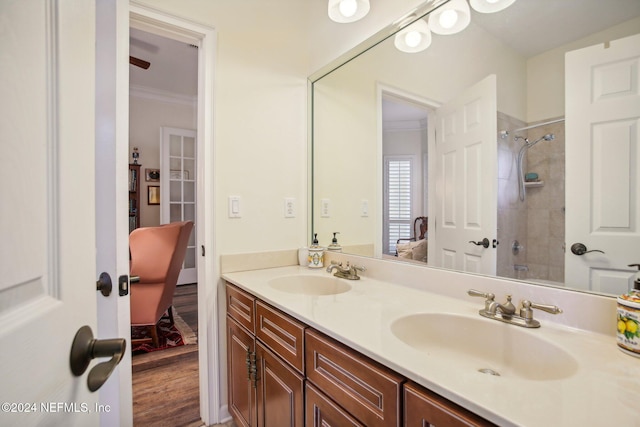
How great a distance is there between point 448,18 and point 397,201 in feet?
2.70

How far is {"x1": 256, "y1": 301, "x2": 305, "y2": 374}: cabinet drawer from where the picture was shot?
3.29 ft

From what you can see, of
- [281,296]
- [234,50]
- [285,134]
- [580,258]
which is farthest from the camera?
[285,134]

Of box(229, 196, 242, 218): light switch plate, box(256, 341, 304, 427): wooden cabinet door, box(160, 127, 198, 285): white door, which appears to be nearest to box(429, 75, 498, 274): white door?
box(256, 341, 304, 427): wooden cabinet door

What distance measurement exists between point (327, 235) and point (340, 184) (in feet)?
1.13

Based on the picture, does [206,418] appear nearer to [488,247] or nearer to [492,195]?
[488,247]

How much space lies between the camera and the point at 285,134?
1876 mm

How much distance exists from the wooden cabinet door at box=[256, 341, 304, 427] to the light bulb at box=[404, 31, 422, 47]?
150 centimetres

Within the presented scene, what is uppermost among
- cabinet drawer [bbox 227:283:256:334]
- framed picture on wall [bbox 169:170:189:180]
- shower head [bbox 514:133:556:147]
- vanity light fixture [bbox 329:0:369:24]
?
vanity light fixture [bbox 329:0:369:24]

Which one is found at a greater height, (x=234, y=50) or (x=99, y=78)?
(x=234, y=50)

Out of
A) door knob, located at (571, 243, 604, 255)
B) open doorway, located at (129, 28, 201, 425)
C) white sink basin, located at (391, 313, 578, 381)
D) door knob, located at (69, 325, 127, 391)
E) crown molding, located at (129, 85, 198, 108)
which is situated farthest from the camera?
crown molding, located at (129, 85, 198, 108)

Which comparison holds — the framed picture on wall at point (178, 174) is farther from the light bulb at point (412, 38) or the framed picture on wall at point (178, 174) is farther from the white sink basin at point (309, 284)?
the light bulb at point (412, 38)

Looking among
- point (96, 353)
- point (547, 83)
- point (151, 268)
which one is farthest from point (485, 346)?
point (151, 268)

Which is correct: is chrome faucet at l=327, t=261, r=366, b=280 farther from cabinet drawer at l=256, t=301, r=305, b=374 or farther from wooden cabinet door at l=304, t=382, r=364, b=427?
wooden cabinet door at l=304, t=382, r=364, b=427

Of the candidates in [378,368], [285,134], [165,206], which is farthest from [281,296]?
[165,206]
